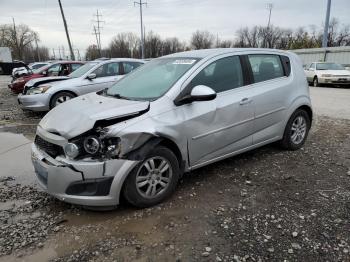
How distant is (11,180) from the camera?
4.64 m

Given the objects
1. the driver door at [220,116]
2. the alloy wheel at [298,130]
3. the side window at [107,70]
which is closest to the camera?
the driver door at [220,116]

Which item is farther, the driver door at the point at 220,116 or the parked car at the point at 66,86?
the parked car at the point at 66,86

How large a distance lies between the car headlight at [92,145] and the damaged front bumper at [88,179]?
104 millimetres

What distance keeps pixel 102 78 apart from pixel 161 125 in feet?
21.0

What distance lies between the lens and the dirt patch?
Result: 2.92 metres

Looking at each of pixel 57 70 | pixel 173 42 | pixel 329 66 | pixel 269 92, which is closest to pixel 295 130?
pixel 269 92

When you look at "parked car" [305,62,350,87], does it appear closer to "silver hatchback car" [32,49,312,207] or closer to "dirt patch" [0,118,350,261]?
"silver hatchback car" [32,49,312,207]

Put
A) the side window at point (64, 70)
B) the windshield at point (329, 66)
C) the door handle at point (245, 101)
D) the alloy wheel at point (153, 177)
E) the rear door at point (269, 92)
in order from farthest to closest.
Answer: the windshield at point (329, 66), the side window at point (64, 70), the rear door at point (269, 92), the door handle at point (245, 101), the alloy wheel at point (153, 177)

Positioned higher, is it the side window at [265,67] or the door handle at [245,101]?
the side window at [265,67]

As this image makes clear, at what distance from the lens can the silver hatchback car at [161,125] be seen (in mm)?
3289

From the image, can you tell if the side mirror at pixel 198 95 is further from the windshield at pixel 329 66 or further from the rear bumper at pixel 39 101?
the windshield at pixel 329 66

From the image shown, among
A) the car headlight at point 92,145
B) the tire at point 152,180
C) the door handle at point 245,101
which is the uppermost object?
the door handle at point 245,101

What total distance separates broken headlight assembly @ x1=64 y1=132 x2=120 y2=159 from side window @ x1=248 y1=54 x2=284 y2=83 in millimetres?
2389

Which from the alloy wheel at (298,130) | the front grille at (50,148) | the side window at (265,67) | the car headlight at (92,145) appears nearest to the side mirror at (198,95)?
the car headlight at (92,145)
